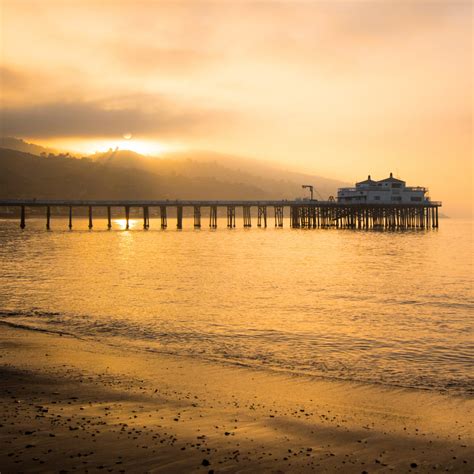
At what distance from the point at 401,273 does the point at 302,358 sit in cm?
2787

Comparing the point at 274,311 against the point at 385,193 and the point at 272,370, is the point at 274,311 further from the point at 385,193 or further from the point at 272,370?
the point at 385,193

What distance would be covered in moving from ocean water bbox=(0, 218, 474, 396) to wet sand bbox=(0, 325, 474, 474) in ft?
5.61

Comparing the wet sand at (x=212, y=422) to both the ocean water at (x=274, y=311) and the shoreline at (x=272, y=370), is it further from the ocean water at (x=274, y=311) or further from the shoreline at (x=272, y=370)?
the ocean water at (x=274, y=311)

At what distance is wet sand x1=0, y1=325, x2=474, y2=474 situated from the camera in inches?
304

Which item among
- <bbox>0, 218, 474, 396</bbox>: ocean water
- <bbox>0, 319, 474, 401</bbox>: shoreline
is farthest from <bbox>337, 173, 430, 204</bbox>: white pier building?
<bbox>0, 319, 474, 401</bbox>: shoreline

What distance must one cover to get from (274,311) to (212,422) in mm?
14634

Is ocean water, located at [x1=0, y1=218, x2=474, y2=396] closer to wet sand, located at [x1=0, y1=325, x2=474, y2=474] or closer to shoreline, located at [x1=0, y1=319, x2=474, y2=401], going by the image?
shoreline, located at [x1=0, y1=319, x2=474, y2=401]

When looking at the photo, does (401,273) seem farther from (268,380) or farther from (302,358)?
(268,380)

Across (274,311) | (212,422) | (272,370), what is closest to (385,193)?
(274,311)

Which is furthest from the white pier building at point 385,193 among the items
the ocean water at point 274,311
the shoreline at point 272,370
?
the shoreline at point 272,370

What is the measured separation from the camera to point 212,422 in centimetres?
941

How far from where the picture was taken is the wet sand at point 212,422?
25.3ft

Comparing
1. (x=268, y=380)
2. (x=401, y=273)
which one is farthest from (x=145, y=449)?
(x=401, y=273)

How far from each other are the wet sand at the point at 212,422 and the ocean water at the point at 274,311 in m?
1.71
